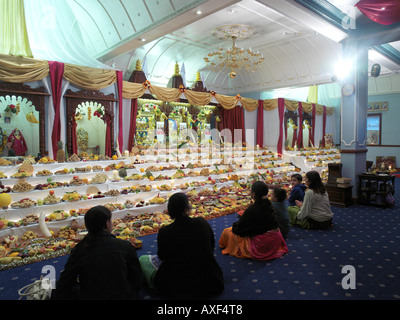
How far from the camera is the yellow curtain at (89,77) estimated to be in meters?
7.27

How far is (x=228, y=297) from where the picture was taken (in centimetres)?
282

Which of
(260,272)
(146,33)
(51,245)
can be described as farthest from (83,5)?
(260,272)

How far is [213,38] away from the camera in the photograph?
11805mm

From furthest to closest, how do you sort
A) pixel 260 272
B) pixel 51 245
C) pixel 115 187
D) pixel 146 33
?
pixel 146 33 < pixel 115 187 < pixel 51 245 < pixel 260 272

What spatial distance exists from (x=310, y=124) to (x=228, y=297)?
14830mm

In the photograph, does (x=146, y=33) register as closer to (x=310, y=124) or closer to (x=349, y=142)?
(x=349, y=142)

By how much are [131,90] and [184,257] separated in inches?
281

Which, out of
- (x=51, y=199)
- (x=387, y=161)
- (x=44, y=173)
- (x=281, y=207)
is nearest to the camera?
(x=281, y=207)

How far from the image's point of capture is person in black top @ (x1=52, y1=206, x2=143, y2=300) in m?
2.16

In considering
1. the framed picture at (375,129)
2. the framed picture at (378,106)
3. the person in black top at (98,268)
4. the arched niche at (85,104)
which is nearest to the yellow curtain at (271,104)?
the framed picture at (378,106)

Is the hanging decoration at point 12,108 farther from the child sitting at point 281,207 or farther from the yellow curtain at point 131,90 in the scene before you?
the child sitting at point 281,207

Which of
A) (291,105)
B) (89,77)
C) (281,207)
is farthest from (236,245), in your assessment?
(291,105)

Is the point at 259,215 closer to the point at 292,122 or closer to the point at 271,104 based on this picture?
the point at 271,104

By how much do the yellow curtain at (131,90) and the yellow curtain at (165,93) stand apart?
0.40 meters
